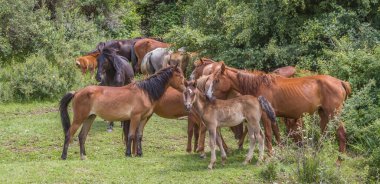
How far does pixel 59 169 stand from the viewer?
1077cm

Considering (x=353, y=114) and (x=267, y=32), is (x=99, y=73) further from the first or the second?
(x=353, y=114)

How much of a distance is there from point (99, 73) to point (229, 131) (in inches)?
129

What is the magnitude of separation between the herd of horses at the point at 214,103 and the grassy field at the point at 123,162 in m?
0.38

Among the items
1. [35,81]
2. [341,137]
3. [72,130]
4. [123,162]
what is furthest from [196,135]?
[35,81]

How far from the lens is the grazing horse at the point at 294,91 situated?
11.5m

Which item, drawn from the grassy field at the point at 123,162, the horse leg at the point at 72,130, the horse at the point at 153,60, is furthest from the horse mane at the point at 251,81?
the horse at the point at 153,60

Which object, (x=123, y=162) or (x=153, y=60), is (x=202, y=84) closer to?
(x=123, y=162)

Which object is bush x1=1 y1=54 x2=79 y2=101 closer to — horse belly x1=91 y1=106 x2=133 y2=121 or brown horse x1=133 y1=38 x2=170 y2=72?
brown horse x1=133 y1=38 x2=170 y2=72

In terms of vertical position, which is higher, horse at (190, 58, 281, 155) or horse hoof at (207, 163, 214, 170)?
horse at (190, 58, 281, 155)

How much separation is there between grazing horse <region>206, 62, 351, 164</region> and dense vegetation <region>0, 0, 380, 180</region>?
384 millimetres

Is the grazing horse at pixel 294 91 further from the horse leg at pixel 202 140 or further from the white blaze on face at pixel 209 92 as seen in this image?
the horse leg at pixel 202 140

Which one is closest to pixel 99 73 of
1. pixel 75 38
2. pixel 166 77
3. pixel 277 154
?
pixel 166 77

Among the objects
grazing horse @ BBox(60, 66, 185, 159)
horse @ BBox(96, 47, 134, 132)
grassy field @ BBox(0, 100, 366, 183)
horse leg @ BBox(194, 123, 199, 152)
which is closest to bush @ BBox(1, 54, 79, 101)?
grassy field @ BBox(0, 100, 366, 183)

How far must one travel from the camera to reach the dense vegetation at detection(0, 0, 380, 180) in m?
13.1
